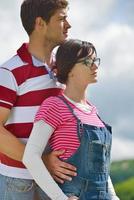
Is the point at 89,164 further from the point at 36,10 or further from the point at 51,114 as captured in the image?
the point at 36,10

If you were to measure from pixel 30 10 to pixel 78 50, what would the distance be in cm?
29

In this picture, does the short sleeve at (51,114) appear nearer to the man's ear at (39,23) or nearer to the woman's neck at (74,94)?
the woman's neck at (74,94)

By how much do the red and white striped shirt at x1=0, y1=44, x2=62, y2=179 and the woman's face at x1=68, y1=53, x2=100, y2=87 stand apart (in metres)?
0.12

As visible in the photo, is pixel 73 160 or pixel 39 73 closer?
pixel 73 160

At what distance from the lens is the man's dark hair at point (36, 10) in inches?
110


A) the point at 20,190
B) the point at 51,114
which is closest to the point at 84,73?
the point at 51,114

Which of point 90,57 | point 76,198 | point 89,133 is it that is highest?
point 90,57

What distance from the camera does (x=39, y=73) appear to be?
2744mm

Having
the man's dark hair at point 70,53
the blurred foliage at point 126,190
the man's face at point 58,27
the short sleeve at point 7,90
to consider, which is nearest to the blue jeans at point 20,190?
the short sleeve at point 7,90

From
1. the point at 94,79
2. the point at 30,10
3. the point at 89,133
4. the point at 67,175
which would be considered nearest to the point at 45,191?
the point at 67,175

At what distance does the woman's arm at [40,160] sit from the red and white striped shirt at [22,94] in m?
0.15

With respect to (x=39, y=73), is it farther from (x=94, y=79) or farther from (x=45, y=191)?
(x=45, y=191)

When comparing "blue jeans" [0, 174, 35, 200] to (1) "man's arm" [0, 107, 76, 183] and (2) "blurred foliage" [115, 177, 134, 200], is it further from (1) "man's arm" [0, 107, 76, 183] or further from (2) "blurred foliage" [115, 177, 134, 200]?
(2) "blurred foliage" [115, 177, 134, 200]

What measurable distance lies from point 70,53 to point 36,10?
0.27 meters
